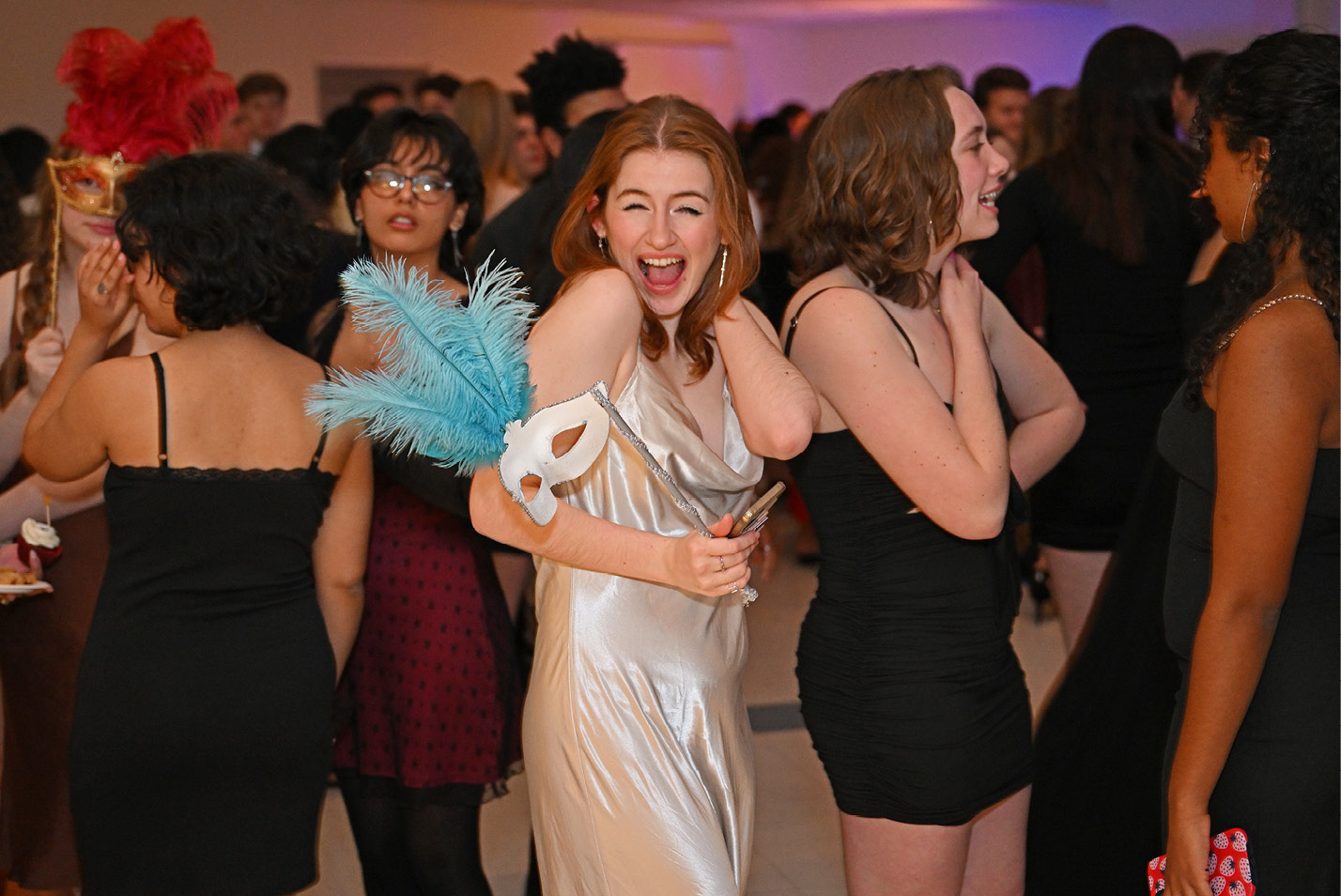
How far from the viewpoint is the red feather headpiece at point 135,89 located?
2.83 meters

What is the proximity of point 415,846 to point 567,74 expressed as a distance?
2410 millimetres

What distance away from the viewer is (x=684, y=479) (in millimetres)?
1845

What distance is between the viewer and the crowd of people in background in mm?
1627

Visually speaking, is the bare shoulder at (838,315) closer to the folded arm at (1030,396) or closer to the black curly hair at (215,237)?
the folded arm at (1030,396)

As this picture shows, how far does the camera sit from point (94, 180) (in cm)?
276

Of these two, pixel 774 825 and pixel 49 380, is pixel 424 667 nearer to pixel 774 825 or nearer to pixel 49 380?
pixel 49 380

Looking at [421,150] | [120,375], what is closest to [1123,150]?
[421,150]

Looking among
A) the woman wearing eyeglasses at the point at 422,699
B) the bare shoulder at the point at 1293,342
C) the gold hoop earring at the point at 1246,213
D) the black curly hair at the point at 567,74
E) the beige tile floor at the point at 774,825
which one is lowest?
the beige tile floor at the point at 774,825

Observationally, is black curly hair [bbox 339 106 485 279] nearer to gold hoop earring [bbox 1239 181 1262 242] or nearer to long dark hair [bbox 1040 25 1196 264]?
long dark hair [bbox 1040 25 1196 264]

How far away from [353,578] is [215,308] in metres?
0.52

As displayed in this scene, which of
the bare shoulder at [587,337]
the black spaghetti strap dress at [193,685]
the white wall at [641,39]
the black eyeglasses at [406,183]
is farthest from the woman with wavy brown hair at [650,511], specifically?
the white wall at [641,39]

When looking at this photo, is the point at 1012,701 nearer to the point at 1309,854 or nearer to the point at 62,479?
the point at 1309,854

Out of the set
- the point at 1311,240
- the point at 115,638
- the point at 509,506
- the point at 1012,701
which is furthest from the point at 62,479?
the point at 1311,240

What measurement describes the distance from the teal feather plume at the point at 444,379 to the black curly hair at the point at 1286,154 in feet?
2.94
